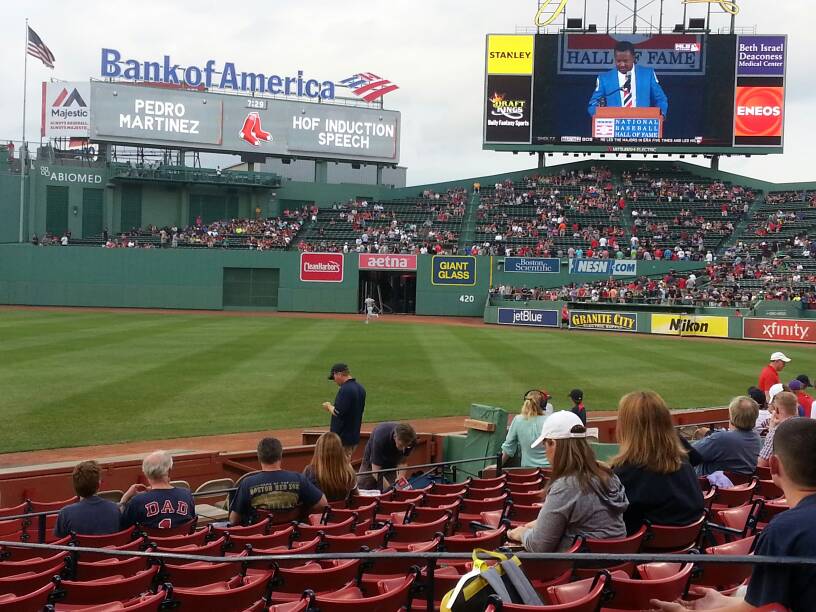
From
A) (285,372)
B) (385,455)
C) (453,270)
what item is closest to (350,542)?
(385,455)

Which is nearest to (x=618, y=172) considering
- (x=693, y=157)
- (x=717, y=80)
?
(x=693, y=157)

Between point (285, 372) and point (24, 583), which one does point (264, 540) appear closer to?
point (24, 583)

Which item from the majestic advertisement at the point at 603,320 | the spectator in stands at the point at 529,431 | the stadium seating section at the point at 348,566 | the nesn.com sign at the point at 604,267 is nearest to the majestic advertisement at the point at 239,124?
the nesn.com sign at the point at 604,267

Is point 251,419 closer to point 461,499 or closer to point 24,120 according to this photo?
point 461,499

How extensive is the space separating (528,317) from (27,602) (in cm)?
4112

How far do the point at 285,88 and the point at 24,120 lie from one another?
17.5m

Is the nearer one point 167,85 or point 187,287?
point 187,287

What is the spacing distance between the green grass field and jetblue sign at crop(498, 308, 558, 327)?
165 inches

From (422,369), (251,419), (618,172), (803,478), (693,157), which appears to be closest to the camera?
(803,478)

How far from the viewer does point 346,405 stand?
10586mm

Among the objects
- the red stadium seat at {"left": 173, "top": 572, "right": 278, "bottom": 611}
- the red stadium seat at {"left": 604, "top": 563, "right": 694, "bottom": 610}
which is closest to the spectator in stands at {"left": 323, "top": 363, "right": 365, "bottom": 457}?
the red stadium seat at {"left": 173, "top": 572, "right": 278, "bottom": 611}

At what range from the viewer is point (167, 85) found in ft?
184

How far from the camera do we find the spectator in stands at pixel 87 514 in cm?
617

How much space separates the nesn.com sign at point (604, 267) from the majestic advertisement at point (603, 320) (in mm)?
6992
